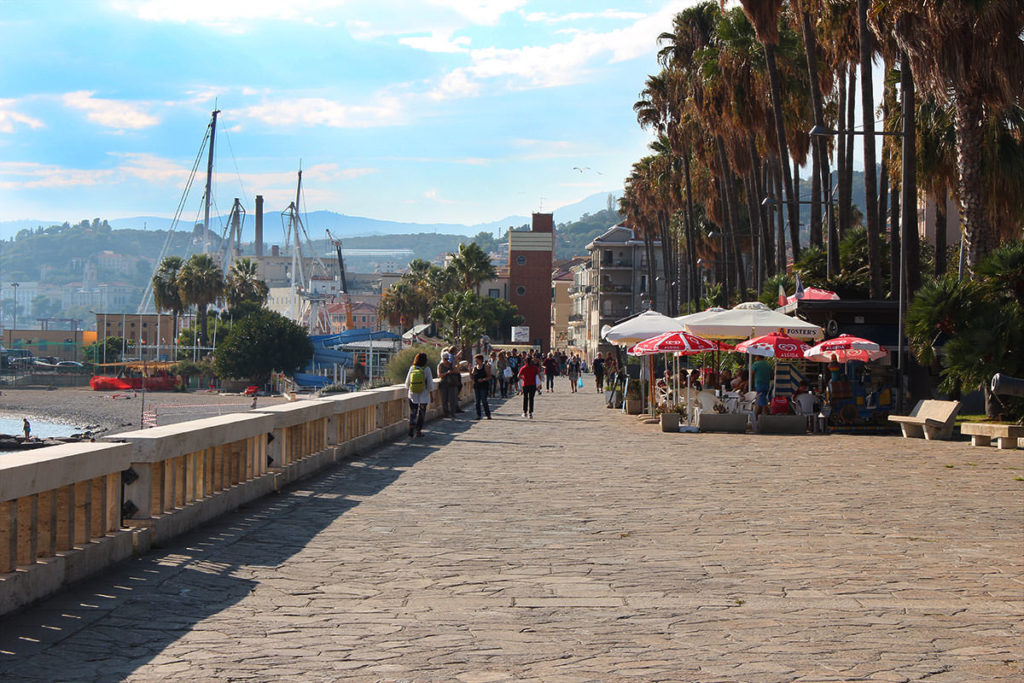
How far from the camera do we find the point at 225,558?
8.95m

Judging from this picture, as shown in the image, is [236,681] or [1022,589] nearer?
[236,681]

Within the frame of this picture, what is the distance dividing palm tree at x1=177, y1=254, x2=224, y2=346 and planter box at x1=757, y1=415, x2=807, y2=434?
105877mm

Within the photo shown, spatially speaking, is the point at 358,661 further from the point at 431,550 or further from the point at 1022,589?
the point at 1022,589

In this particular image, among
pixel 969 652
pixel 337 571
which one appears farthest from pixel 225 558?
pixel 969 652

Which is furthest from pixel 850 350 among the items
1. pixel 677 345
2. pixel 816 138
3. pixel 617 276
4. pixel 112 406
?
pixel 617 276

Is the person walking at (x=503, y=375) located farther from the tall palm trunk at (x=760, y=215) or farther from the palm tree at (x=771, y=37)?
the palm tree at (x=771, y=37)

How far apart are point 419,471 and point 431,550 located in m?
6.76

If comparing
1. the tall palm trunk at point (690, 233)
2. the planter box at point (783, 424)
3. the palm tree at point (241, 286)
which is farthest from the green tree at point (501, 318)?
the planter box at point (783, 424)

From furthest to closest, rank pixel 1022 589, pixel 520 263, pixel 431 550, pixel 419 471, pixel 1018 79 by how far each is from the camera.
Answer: pixel 520 263
pixel 1018 79
pixel 419 471
pixel 431 550
pixel 1022 589

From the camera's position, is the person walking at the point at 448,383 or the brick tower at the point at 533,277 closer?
the person walking at the point at 448,383

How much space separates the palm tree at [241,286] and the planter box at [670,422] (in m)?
114

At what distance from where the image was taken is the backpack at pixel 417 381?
22.6 meters

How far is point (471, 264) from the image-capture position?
95.9m

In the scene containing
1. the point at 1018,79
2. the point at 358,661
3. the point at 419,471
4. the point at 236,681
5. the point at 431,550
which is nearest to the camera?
the point at 236,681
